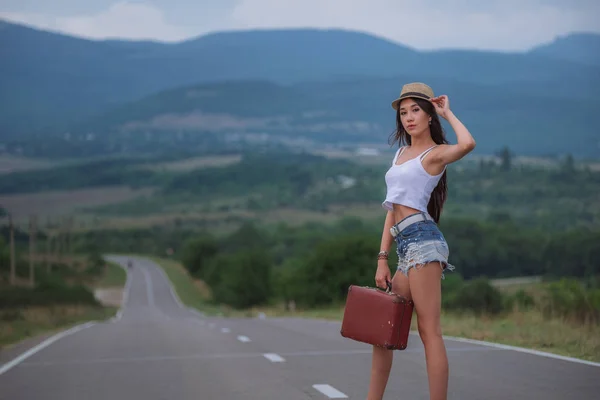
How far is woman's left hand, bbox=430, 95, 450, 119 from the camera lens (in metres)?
6.34

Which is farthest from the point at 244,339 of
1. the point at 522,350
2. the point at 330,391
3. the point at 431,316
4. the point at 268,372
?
the point at 431,316

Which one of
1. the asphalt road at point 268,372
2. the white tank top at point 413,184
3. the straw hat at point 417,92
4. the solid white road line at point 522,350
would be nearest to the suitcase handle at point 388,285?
the white tank top at point 413,184

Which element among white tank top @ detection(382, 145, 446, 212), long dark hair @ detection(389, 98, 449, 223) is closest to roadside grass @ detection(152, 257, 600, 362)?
long dark hair @ detection(389, 98, 449, 223)

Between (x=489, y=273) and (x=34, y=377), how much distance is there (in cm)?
11429

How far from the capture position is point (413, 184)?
6.40 m

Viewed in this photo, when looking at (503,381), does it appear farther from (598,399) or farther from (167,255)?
(167,255)

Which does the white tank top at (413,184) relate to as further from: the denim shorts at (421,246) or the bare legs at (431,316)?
the bare legs at (431,316)

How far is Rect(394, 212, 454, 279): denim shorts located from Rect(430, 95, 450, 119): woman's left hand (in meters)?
0.67

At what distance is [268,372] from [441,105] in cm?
509

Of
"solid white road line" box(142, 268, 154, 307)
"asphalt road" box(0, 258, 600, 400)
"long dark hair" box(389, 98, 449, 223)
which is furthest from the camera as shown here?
"solid white road line" box(142, 268, 154, 307)

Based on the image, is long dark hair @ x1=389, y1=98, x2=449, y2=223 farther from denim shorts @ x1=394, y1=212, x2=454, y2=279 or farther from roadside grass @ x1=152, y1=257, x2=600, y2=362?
roadside grass @ x1=152, y1=257, x2=600, y2=362

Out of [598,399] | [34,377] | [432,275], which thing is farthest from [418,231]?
Result: [34,377]

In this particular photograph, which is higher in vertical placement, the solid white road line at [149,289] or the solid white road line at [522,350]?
the solid white road line at [522,350]

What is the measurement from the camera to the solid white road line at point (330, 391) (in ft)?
28.5
